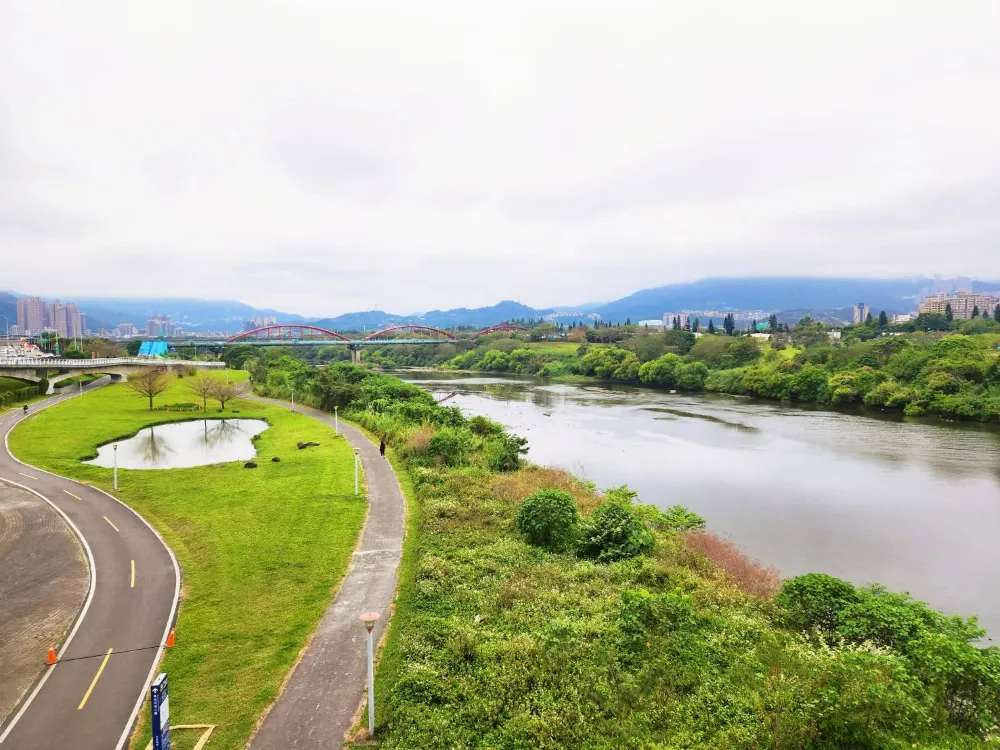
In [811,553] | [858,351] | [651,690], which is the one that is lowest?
[811,553]

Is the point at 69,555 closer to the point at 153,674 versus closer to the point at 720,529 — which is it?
the point at 153,674

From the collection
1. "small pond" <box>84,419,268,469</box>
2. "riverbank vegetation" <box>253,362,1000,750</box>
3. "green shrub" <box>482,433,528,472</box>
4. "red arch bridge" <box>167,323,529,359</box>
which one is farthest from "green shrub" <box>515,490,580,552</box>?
"red arch bridge" <box>167,323,529,359</box>

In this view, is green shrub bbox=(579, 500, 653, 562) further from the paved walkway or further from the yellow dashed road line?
the yellow dashed road line

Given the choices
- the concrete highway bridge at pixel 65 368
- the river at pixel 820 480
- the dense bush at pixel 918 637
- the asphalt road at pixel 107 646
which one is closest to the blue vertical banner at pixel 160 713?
the asphalt road at pixel 107 646

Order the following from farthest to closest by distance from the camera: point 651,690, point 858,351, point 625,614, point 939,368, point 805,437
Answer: point 858,351
point 939,368
point 805,437
point 625,614
point 651,690

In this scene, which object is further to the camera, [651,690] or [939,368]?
[939,368]

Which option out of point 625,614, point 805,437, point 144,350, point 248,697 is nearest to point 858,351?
point 805,437

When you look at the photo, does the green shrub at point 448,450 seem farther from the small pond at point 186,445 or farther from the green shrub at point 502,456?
the small pond at point 186,445

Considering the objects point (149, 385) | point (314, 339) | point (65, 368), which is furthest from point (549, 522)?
point (314, 339)
